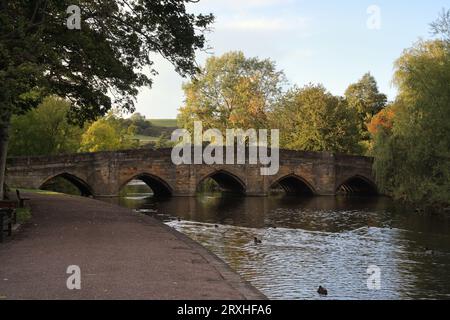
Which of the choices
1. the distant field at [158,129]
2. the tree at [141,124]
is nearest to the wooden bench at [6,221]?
the distant field at [158,129]

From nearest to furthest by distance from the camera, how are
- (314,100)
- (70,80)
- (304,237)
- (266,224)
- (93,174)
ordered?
(70,80), (304,237), (266,224), (93,174), (314,100)

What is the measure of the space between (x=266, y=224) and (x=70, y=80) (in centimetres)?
1301

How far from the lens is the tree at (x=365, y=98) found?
71.9 m

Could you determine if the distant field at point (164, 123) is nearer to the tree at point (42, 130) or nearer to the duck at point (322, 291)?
the tree at point (42, 130)

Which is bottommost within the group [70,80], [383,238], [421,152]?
[383,238]

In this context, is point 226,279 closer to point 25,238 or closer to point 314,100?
point 25,238

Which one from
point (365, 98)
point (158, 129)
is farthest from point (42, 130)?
point (158, 129)

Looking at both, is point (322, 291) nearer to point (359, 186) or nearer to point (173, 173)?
point (173, 173)

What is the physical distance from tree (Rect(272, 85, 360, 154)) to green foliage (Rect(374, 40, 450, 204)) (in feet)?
83.0

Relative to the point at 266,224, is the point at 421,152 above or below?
above

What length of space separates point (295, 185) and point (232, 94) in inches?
523

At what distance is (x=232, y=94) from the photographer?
63.1m

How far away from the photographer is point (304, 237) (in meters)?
23.8
